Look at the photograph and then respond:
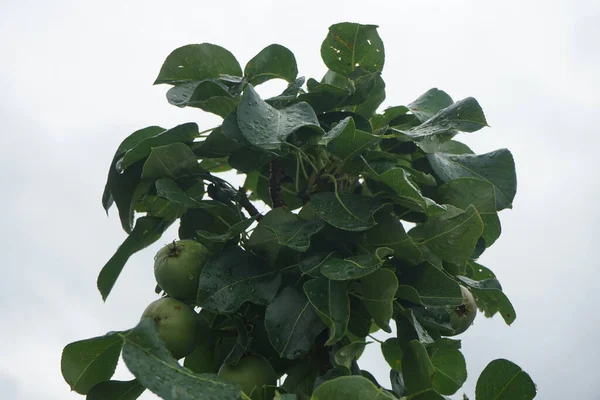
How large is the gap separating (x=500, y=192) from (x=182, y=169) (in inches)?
24.4

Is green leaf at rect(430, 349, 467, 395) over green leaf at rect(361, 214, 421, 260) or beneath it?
beneath

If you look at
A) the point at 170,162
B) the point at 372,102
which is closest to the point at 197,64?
the point at 170,162

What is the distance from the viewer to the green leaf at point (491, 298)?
1.44 meters

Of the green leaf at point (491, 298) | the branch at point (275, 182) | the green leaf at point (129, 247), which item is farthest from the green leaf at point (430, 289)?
the green leaf at point (129, 247)

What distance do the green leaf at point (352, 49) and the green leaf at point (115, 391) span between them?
0.76 meters

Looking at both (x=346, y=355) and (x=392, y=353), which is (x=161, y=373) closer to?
(x=346, y=355)

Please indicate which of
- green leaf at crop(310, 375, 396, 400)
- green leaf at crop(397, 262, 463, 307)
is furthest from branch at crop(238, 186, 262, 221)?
green leaf at crop(310, 375, 396, 400)

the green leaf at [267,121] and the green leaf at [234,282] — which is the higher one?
the green leaf at [267,121]

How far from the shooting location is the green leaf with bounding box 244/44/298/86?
1.48 m

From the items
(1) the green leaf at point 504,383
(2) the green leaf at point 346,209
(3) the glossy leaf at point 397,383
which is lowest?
(1) the green leaf at point 504,383

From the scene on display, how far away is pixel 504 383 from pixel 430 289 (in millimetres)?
202

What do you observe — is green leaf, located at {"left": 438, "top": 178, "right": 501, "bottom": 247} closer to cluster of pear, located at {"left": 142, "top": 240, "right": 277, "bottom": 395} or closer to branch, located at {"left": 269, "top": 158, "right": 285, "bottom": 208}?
branch, located at {"left": 269, "top": 158, "right": 285, "bottom": 208}

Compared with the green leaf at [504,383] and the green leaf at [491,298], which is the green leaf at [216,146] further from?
the green leaf at [504,383]

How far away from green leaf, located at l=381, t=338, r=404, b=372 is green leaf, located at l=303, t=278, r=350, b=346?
32cm
